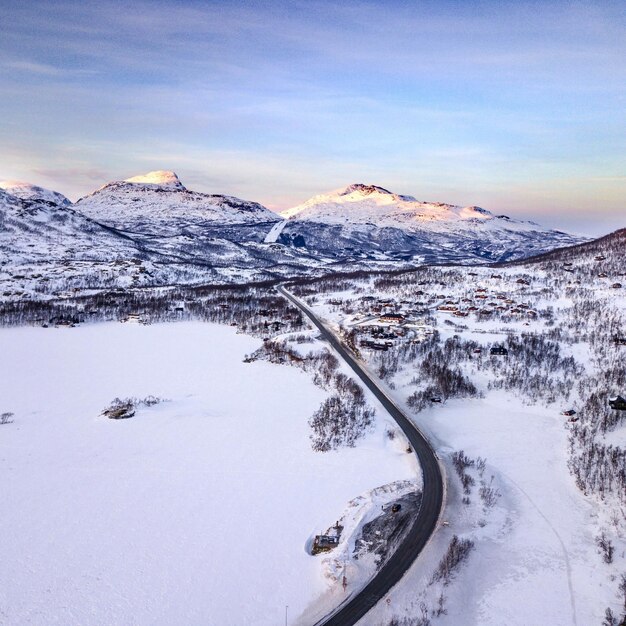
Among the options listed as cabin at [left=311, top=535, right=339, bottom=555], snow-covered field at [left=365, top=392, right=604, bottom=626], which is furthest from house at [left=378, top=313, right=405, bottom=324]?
cabin at [left=311, top=535, right=339, bottom=555]

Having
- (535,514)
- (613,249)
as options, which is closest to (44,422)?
(535,514)

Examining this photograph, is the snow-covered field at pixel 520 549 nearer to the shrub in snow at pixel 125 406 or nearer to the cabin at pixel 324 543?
the cabin at pixel 324 543

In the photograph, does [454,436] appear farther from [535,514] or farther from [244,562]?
[244,562]

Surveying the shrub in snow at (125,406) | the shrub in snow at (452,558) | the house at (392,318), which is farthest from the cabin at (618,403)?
the shrub in snow at (125,406)

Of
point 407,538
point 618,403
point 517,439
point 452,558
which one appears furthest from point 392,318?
point 452,558

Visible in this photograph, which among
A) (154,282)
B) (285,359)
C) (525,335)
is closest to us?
(285,359)
